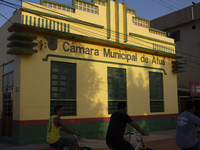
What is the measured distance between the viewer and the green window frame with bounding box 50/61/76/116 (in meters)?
10.5

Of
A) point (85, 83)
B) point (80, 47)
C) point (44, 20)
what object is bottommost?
point (85, 83)

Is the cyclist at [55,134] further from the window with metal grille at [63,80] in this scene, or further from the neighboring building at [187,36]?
the neighboring building at [187,36]

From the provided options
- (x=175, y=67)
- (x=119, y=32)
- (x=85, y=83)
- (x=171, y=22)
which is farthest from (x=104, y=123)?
(x=171, y=22)

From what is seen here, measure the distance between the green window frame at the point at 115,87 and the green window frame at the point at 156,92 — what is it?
225 cm

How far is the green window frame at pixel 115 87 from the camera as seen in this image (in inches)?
491

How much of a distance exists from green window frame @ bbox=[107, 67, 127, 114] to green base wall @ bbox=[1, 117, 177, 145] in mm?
1179

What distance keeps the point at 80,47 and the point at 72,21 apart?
135 centimetres

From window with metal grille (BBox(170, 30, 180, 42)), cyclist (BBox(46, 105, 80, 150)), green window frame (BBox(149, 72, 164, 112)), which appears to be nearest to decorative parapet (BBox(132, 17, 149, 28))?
green window frame (BBox(149, 72, 164, 112))

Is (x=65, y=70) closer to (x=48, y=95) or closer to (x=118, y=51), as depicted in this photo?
(x=48, y=95)

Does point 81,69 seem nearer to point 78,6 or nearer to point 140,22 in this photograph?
point 78,6

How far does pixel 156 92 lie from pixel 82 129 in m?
5.97

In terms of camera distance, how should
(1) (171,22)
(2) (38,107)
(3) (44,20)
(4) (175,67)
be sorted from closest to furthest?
(2) (38,107)
(3) (44,20)
(4) (175,67)
(1) (171,22)

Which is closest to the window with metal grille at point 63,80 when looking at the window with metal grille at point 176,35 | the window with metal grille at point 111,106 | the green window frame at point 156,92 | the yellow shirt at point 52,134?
the window with metal grille at point 111,106

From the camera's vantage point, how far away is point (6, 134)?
1078 centimetres
